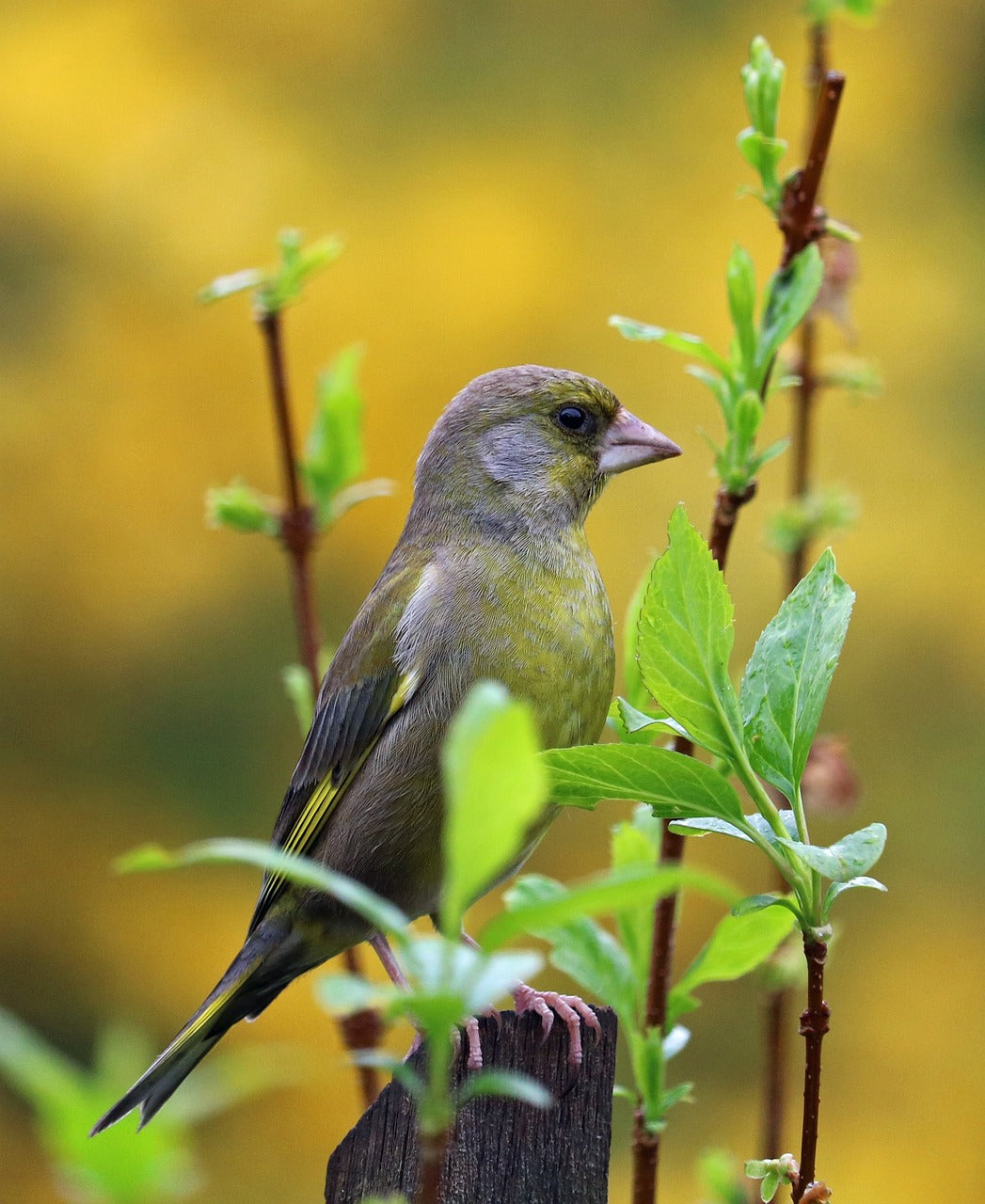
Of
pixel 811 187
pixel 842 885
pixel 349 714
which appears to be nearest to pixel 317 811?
pixel 349 714

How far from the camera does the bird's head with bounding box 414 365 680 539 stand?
2893mm

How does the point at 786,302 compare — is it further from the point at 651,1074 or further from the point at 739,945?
the point at 651,1074

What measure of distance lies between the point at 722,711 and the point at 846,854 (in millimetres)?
175

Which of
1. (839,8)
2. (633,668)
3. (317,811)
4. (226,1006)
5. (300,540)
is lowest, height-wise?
(226,1006)

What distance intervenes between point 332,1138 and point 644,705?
432cm

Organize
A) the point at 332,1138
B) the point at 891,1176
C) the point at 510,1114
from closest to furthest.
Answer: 1. the point at 510,1114
2. the point at 891,1176
3. the point at 332,1138

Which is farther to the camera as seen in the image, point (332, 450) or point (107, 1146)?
point (332, 450)

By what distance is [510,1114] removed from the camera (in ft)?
5.59

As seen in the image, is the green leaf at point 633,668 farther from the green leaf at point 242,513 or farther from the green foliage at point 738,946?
the green leaf at point 242,513

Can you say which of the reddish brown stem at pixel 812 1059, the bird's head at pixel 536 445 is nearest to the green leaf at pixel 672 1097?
the reddish brown stem at pixel 812 1059

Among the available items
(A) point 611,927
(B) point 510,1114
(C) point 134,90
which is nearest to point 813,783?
(B) point 510,1114

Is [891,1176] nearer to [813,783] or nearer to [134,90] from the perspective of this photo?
[813,783]

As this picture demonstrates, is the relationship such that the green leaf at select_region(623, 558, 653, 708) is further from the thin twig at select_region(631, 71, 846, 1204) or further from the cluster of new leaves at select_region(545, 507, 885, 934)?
the cluster of new leaves at select_region(545, 507, 885, 934)

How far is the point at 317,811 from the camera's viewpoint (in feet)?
9.09
